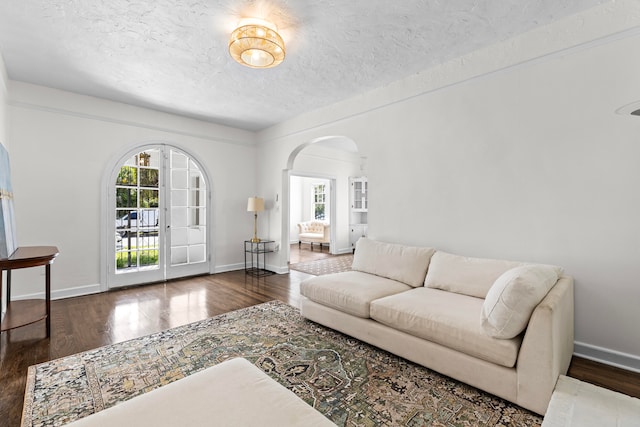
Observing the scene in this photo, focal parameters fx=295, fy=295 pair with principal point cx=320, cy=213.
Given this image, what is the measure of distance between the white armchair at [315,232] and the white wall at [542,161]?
16.8ft

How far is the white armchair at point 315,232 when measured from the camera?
871cm

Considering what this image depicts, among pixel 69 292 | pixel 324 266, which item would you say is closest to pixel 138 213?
pixel 69 292

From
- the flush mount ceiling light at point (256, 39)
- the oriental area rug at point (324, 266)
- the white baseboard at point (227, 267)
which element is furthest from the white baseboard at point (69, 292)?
the flush mount ceiling light at point (256, 39)

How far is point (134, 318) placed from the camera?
328cm

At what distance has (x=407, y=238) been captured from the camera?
3.54m

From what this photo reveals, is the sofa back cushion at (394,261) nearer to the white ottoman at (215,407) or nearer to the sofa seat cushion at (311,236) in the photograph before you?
the white ottoman at (215,407)

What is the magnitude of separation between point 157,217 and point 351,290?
3.69 meters

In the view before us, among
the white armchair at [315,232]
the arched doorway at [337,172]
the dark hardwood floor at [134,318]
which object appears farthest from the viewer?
the white armchair at [315,232]

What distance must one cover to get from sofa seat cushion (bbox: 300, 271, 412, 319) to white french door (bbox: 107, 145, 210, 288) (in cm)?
303

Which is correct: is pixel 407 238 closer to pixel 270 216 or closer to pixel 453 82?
pixel 453 82

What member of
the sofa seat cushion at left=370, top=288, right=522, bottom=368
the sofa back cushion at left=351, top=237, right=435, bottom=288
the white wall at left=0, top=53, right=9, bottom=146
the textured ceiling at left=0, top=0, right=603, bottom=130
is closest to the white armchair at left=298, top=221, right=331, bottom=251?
the sofa back cushion at left=351, top=237, right=435, bottom=288

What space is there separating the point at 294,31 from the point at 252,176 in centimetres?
375

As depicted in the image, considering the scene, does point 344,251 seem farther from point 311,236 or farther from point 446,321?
point 446,321

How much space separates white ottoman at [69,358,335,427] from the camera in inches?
40.0
